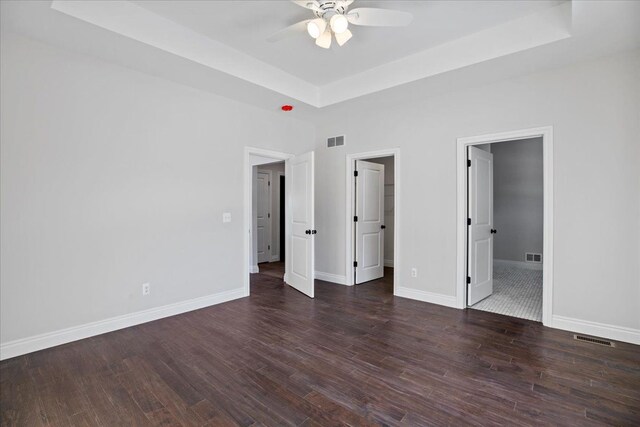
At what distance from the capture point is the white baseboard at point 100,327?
2777mm

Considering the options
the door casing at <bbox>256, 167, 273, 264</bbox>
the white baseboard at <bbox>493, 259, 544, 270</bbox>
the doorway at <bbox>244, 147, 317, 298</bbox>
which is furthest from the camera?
the door casing at <bbox>256, 167, 273, 264</bbox>

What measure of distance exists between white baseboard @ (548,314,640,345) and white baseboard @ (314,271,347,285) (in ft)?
9.17

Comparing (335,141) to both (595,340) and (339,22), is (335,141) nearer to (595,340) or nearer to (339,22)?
(339,22)

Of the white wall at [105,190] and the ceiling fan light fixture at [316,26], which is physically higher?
the ceiling fan light fixture at [316,26]

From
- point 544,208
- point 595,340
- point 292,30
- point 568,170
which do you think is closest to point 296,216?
point 292,30

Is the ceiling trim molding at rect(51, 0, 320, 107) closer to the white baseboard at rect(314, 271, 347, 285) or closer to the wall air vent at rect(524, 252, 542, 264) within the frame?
the white baseboard at rect(314, 271, 347, 285)

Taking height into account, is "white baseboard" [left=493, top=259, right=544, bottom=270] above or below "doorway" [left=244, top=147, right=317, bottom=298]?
below

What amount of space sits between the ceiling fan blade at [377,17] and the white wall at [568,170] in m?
1.47

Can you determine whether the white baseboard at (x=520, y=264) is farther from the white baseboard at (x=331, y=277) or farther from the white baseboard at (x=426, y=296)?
the white baseboard at (x=331, y=277)

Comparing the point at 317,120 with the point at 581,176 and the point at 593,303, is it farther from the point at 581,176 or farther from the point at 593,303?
the point at 593,303

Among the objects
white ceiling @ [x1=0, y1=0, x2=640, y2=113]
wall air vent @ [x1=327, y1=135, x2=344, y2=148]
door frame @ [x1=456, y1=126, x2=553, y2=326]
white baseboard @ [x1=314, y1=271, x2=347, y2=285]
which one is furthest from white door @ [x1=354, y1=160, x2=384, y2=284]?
door frame @ [x1=456, y1=126, x2=553, y2=326]

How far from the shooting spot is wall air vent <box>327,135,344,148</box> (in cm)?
527

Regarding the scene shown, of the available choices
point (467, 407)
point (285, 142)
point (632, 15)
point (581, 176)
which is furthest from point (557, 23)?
point (285, 142)

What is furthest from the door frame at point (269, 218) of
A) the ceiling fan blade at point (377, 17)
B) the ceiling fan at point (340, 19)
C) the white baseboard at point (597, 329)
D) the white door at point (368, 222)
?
the white baseboard at point (597, 329)
